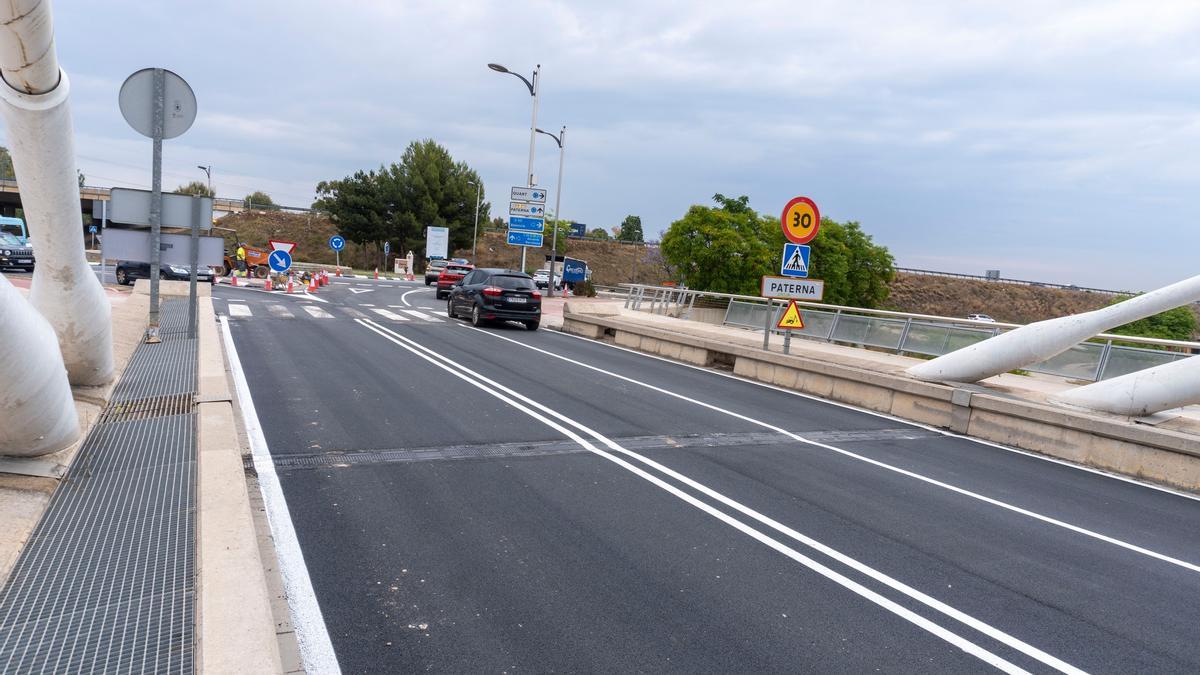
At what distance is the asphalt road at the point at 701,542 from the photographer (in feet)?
12.3

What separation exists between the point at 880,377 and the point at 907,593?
730cm

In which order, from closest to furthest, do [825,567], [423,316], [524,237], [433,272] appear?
[825,567], [423,316], [524,237], [433,272]

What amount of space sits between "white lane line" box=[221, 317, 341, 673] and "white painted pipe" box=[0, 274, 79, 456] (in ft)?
4.54

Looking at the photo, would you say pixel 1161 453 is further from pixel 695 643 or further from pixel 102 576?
pixel 102 576

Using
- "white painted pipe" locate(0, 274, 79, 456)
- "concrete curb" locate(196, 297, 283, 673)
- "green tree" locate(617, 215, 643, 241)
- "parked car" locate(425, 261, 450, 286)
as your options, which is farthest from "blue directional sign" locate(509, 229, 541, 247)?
"green tree" locate(617, 215, 643, 241)

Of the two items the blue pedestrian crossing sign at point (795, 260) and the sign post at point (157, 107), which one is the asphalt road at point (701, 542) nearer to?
the sign post at point (157, 107)

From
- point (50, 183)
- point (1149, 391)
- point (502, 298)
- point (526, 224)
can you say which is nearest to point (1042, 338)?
point (1149, 391)

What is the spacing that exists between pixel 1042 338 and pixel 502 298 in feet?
44.0

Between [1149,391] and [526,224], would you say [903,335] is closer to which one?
[1149,391]

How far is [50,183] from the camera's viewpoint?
18.0 ft

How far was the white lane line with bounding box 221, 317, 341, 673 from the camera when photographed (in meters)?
3.37

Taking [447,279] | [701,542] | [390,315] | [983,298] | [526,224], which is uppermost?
[526,224]

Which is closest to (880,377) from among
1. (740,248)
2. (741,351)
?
(741,351)

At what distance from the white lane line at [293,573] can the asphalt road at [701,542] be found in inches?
3.0
